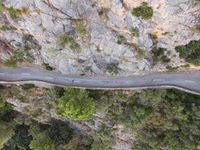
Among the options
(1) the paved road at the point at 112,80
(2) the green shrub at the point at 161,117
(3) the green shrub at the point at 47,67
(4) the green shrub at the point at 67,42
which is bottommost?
(2) the green shrub at the point at 161,117

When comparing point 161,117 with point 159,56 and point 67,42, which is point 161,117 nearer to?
point 159,56

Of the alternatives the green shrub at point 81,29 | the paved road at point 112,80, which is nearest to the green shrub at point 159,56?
A: the paved road at point 112,80

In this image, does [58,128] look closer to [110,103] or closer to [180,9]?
[110,103]

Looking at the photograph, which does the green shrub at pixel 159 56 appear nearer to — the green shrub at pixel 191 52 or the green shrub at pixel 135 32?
the green shrub at pixel 191 52

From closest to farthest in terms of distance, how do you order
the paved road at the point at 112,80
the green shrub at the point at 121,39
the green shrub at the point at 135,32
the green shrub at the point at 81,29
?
the green shrub at the point at 135,32, the green shrub at the point at 81,29, the green shrub at the point at 121,39, the paved road at the point at 112,80

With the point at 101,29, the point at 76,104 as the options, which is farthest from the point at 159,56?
the point at 76,104

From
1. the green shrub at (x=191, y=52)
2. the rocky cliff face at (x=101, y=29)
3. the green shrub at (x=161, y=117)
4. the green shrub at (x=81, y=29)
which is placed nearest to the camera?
the rocky cliff face at (x=101, y=29)

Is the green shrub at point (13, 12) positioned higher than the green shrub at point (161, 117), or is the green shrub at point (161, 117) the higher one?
the green shrub at point (13, 12)
